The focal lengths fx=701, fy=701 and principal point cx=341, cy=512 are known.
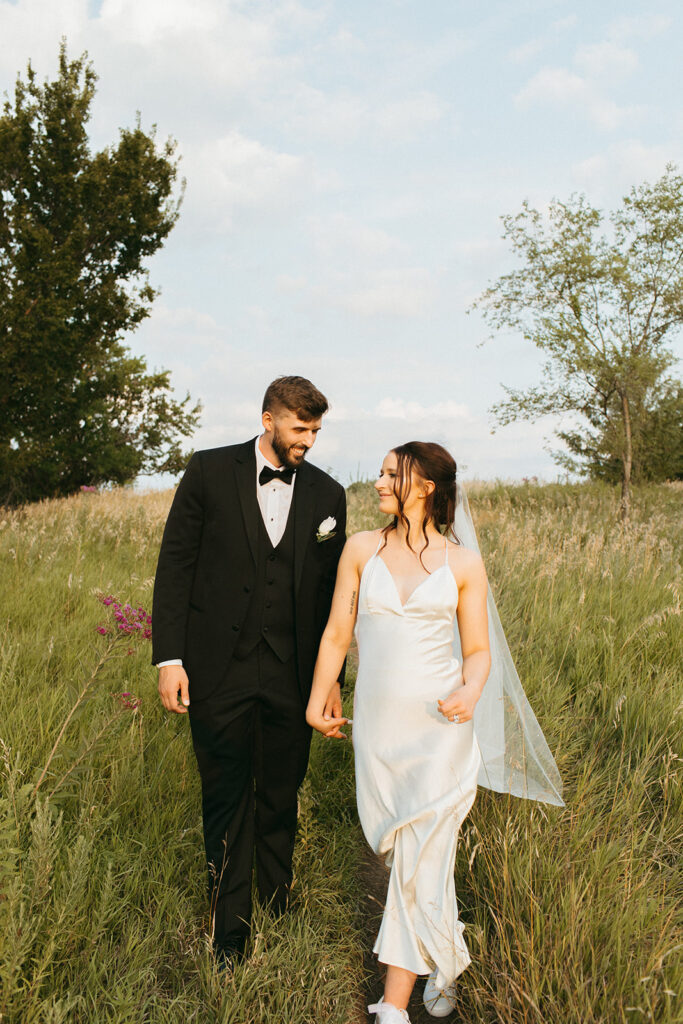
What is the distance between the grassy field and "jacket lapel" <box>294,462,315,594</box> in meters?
0.95

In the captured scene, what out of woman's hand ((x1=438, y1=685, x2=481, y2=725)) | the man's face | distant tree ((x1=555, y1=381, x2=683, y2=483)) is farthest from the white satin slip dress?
distant tree ((x1=555, y1=381, x2=683, y2=483))

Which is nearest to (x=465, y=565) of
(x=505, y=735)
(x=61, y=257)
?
(x=505, y=735)

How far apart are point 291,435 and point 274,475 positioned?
0.74ft

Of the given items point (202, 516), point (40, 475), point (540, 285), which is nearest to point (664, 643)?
point (202, 516)

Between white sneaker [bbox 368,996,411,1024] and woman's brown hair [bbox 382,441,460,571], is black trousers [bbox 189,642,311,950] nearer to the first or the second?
white sneaker [bbox 368,996,411,1024]

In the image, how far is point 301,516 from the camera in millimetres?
3076

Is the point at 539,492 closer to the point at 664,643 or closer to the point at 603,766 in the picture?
the point at 664,643

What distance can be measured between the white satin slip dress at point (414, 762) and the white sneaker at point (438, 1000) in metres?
0.23

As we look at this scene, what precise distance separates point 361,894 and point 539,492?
14647 mm

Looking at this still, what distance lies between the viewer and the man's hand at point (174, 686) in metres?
2.91

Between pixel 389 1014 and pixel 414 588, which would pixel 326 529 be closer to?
pixel 414 588

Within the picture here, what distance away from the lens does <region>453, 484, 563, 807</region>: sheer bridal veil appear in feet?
11.4

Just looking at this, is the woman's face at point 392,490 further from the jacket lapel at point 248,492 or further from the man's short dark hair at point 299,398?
the jacket lapel at point 248,492

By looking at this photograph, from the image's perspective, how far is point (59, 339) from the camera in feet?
51.0
